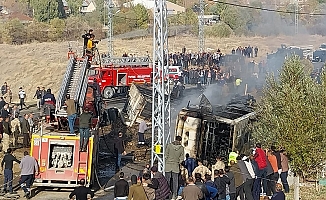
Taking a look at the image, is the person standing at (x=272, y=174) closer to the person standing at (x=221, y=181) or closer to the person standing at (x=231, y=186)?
the person standing at (x=231, y=186)

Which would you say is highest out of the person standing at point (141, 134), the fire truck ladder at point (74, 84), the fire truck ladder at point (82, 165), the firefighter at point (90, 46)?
the firefighter at point (90, 46)

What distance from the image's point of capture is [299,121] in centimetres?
1634

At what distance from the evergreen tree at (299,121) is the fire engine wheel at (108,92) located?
19.7m

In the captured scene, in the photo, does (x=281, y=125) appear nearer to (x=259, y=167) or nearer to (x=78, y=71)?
(x=259, y=167)

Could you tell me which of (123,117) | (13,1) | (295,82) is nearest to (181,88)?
(123,117)

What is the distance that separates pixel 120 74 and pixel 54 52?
2514 cm

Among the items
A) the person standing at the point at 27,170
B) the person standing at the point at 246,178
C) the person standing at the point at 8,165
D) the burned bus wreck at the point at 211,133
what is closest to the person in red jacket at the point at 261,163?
the person standing at the point at 246,178

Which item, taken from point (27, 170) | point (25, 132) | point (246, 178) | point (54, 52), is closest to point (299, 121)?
point (246, 178)

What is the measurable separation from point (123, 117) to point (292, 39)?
35917 millimetres

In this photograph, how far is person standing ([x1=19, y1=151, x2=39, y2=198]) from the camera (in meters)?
16.0

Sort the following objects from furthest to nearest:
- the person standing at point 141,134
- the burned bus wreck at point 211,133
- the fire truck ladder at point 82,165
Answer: the person standing at point 141,134, the burned bus wreck at point 211,133, the fire truck ladder at point 82,165

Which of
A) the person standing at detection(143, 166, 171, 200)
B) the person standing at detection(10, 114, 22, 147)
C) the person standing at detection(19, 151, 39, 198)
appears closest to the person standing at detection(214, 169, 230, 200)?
the person standing at detection(143, 166, 171, 200)

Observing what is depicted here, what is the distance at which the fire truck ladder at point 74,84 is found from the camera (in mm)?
18312

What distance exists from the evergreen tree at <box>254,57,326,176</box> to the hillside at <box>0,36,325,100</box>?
2954 centimetres
